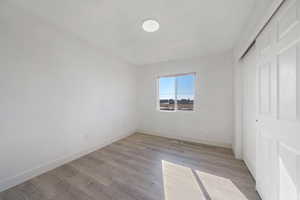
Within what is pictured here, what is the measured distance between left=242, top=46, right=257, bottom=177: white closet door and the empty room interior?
0.02 metres

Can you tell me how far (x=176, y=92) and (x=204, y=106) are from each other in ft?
2.86

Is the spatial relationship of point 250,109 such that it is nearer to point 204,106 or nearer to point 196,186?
point 204,106

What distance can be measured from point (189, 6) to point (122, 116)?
2899 mm

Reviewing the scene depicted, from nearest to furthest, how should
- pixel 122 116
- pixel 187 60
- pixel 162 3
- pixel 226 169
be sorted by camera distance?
pixel 162 3 → pixel 226 169 → pixel 187 60 → pixel 122 116

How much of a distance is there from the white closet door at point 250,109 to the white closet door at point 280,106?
391mm

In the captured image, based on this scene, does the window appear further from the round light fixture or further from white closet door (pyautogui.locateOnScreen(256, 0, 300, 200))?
white closet door (pyautogui.locateOnScreen(256, 0, 300, 200))

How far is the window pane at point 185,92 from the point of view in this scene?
3176 mm

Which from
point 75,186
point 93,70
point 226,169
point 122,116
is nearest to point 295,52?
point 226,169

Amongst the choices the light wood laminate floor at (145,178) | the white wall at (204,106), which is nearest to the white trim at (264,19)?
the white wall at (204,106)

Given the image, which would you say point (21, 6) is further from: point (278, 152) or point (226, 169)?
point (226, 169)

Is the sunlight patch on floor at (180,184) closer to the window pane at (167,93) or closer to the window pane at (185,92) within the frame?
the window pane at (185,92)

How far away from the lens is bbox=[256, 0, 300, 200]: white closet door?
803 mm

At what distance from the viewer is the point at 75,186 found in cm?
151

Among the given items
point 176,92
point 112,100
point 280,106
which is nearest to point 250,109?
point 280,106
